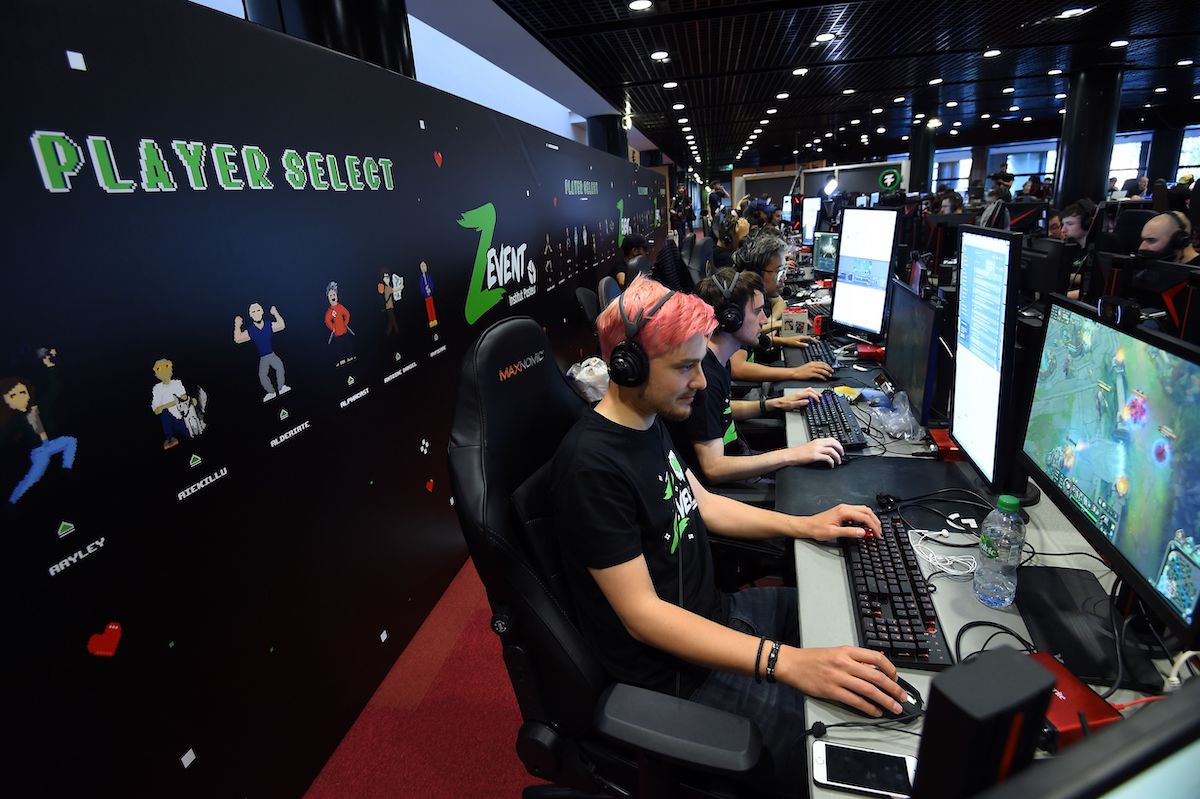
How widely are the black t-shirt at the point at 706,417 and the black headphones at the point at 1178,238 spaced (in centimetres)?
334

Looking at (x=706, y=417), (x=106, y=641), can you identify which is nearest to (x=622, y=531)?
(x=706, y=417)

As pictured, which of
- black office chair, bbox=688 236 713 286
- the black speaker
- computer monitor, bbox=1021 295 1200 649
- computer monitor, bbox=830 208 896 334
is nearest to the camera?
the black speaker

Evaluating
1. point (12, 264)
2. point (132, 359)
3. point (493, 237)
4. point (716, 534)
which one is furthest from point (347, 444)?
point (493, 237)

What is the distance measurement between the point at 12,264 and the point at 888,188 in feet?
38.1

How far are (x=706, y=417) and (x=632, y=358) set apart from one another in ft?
2.74

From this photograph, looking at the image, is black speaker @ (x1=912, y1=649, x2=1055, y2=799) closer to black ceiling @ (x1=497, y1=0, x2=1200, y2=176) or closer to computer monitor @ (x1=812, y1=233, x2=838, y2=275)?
black ceiling @ (x1=497, y1=0, x2=1200, y2=176)

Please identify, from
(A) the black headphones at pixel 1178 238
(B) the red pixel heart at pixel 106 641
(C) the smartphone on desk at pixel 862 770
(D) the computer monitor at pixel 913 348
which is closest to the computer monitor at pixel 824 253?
(A) the black headphones at pixel 1178 238

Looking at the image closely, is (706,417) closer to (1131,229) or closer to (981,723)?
(981,723)

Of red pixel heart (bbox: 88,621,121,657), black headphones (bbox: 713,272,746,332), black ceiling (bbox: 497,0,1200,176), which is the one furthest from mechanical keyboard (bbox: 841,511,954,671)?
black ceiling (bbox: 497,0,1200,176)

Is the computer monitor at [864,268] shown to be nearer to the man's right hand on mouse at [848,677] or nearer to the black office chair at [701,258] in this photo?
the man's right hand on mouse at [848,677]

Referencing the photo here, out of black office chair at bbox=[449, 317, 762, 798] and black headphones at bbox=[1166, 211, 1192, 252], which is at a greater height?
black headphones at bbox=[1166, 211, 1192, 252]

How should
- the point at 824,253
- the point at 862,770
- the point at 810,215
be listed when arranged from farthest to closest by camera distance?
the point at 810,215
the point at 824,253
the point at 862,770

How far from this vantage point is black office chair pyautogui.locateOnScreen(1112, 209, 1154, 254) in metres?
4.40

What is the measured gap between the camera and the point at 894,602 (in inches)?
46.8
